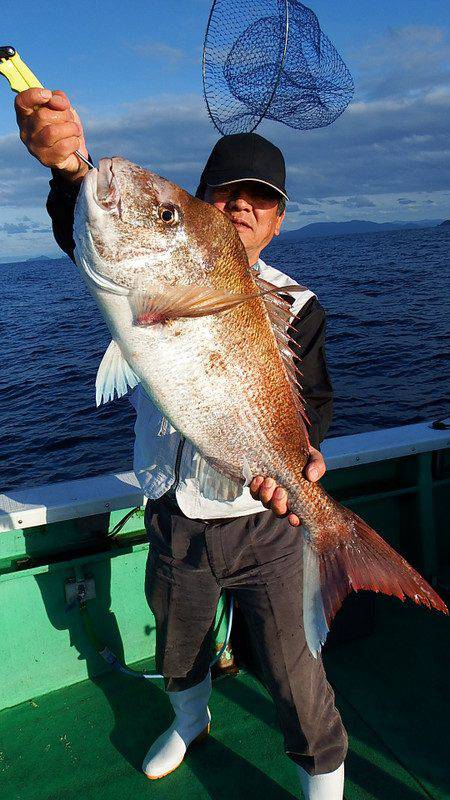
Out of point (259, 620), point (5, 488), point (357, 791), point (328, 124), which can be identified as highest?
point (328, 124)

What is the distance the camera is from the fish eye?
2.20 m

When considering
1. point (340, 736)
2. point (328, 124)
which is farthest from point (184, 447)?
point (328, 124)

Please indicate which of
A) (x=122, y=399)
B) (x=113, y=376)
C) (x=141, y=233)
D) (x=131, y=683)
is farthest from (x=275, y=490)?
(x=122, y=399)

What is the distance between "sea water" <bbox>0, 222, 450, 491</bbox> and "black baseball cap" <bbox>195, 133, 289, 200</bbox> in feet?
28.0

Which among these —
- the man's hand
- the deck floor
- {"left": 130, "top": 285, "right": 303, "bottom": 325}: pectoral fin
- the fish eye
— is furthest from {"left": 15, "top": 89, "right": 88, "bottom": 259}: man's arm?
the deck floor

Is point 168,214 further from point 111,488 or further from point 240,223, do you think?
point 111,488

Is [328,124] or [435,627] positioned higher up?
[328,124]

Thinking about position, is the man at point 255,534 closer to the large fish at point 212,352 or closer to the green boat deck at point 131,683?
the large fish at point 212,352

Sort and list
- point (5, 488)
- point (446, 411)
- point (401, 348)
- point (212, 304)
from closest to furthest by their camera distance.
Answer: point (212, 304) → point (5, 488) → point (446, 411) → point (401, 348)

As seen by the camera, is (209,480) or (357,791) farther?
(357,791)

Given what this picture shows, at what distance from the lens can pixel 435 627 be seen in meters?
4.15

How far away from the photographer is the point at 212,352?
88.7 inches

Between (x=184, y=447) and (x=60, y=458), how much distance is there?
952 centimetres

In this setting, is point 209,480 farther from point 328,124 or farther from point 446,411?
point 446,411
